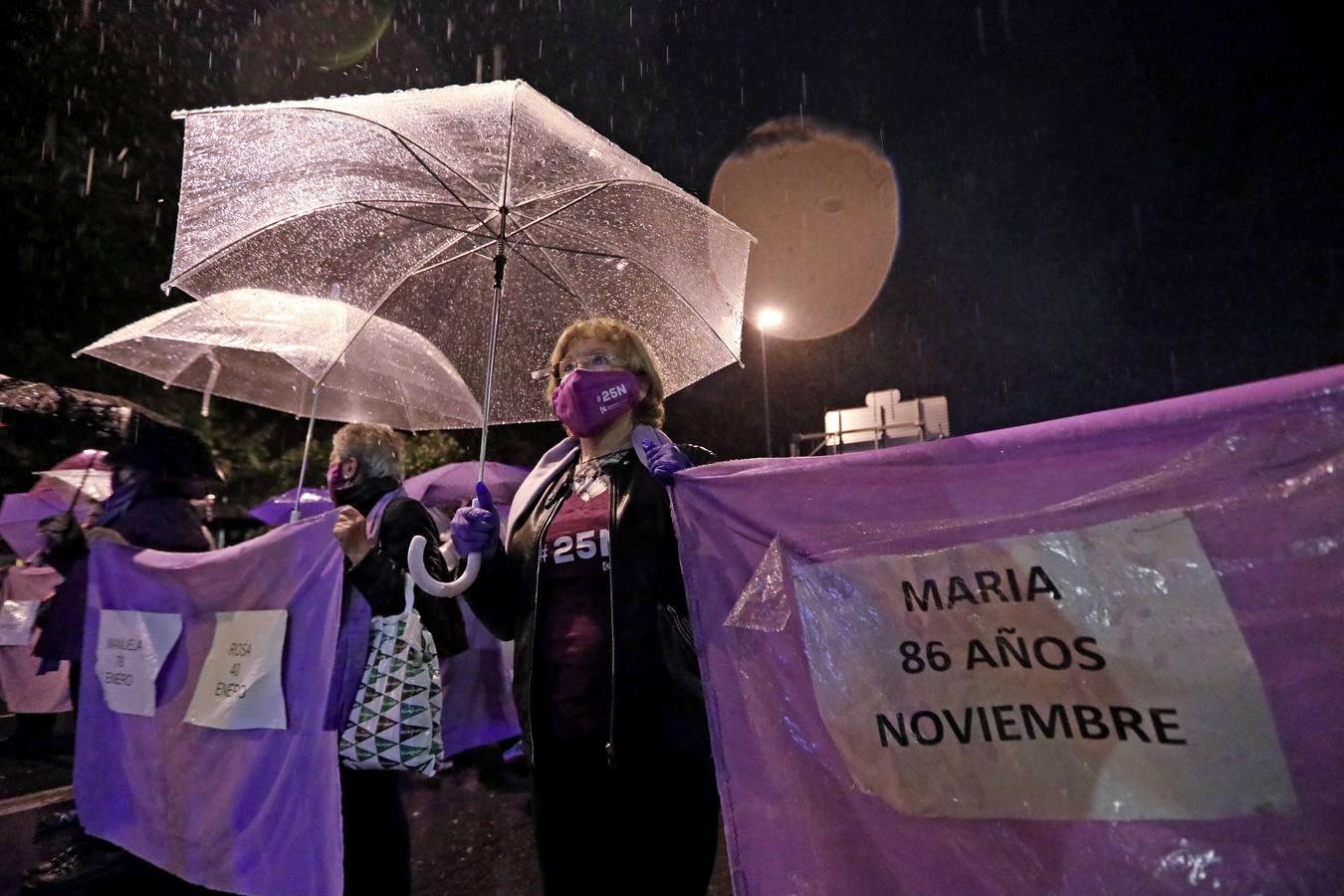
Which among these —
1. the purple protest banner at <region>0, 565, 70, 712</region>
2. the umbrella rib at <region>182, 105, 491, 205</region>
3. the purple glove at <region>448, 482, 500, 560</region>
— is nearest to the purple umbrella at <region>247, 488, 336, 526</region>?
the purple protest banner at <region>0, 565, 70, 712</region>

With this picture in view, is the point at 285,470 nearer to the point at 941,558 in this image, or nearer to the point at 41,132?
the point at 41,132

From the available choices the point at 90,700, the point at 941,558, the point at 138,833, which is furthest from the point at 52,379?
the point at 941,558

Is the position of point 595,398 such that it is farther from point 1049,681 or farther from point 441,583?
point 1049,681

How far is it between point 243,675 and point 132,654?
96 centimetres

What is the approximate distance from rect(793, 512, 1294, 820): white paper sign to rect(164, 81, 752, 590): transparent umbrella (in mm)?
1404

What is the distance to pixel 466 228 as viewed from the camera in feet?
9.98

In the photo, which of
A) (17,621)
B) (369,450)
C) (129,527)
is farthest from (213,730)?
(17,621)

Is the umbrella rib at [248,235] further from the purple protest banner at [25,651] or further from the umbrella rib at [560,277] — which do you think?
the purple protest banner at [25,651]

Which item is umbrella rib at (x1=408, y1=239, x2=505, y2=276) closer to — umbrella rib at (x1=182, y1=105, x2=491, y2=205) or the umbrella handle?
umbrella rib at (x1=182, y1=105, x2=491, y2=205)

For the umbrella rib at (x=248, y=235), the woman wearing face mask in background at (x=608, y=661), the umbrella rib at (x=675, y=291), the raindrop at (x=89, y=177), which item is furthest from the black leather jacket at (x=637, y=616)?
the raindrop at (x=89, y=177)

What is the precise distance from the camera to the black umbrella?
4152 millimetres

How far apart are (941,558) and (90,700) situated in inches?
175

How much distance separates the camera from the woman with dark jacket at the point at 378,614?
9.37ft

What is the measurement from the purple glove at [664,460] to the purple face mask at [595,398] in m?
0.18
